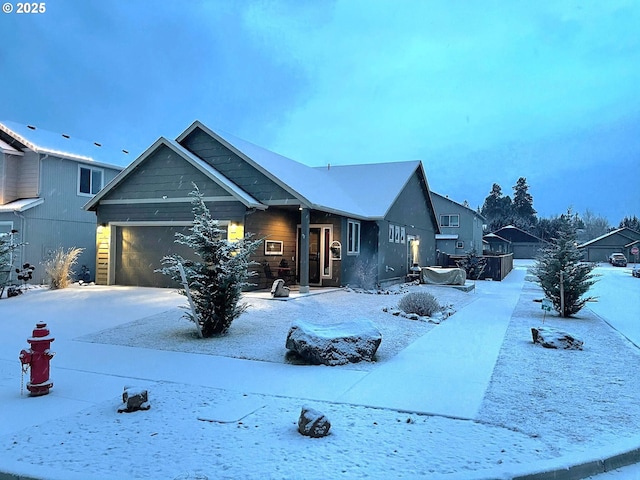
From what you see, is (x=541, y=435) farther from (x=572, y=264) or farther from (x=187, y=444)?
(x=572, y=264)

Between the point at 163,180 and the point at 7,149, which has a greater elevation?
the point at 7,149

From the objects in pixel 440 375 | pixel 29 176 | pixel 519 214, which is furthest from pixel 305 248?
pixel 519 214

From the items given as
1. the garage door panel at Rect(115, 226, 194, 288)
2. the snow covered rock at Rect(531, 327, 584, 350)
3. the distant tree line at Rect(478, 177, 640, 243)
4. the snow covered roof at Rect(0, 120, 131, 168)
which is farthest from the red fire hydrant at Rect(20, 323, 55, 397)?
the distant tree line at Rect(478, 177, 640, 243)

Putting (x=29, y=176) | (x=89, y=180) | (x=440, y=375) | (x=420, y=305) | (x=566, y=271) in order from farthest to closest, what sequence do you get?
1. (x=89, y=180)
2. (x=29, y=176)
3. (x=566, y=271)
4. (x=420, y=305)
5. (x=440, y=375)

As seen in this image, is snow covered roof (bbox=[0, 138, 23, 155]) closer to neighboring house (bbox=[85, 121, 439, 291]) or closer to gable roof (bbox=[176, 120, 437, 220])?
neighboring house (bbox=[85, 121, 439, 291])

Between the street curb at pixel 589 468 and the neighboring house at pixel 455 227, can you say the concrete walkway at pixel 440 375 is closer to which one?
the street curb at pixel 589 468

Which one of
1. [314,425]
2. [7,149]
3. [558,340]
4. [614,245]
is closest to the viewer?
[314,425]

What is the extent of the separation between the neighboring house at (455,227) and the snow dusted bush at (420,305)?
91.9 feet

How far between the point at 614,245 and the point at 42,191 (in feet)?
199

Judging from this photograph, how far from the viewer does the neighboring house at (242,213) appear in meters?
15.1

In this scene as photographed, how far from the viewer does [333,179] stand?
73.0 ft

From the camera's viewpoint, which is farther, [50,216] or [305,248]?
[50,216]

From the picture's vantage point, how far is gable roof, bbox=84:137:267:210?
1465 centimetres

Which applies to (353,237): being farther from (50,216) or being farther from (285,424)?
(285,424)
